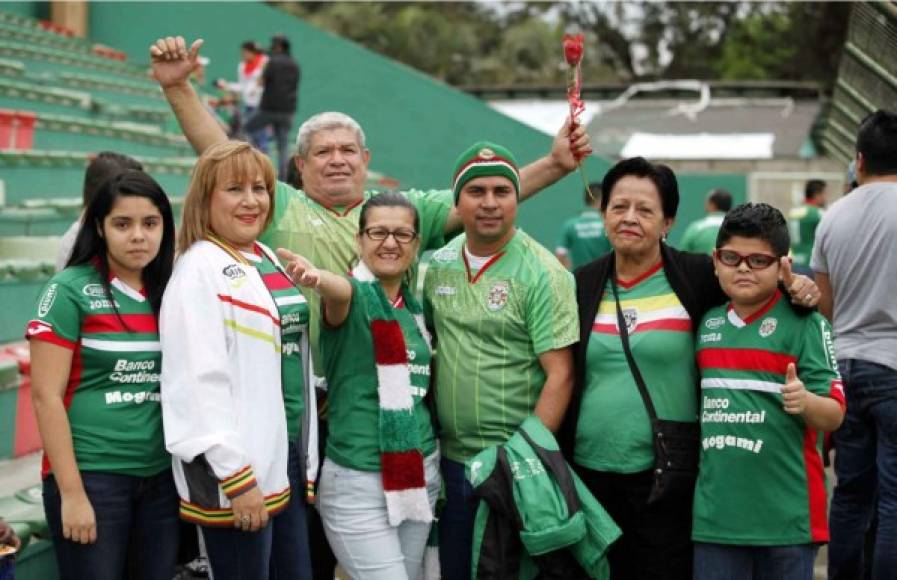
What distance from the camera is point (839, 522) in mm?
4223

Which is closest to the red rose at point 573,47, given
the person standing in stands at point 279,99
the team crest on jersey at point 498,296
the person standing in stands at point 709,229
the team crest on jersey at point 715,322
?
the team crest on jersey at point 498,296

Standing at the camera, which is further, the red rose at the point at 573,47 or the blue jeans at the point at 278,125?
the blue jeans at the point at 278,125

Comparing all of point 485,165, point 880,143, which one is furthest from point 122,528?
point 880,143

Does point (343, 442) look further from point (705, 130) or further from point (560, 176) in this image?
point (705, 130)

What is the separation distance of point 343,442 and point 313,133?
1153 millimetres

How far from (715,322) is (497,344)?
709mm

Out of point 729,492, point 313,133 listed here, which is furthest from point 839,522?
point 313,133

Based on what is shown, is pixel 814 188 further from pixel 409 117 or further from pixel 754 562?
pixel 754 562

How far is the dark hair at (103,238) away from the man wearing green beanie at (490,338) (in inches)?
38.2

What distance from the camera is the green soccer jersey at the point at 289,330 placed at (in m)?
3.07

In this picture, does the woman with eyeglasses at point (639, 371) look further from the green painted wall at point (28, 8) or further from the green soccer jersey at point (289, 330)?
the green painted wall at point (28, 8)

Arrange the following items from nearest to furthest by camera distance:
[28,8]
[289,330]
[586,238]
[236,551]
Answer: [236,551], [289,330], [586,238], [28,8]

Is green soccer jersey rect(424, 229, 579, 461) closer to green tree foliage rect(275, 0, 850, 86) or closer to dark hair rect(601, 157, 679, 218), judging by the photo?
dark hair rect(601, 157, 679, 218)

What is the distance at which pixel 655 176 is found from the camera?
133 inches
